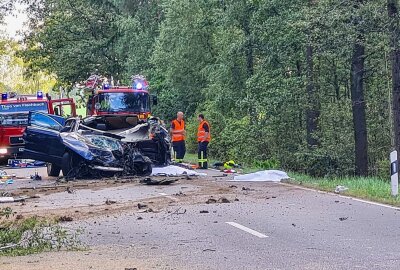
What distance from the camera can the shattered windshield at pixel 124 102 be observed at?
26094 millimetres

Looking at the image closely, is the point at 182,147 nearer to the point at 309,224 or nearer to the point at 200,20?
the point at 200,20

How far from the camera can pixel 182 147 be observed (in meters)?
25.2

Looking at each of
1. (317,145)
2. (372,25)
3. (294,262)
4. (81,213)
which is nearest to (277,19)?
(317,145)

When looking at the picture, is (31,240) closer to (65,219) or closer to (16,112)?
(65,219)

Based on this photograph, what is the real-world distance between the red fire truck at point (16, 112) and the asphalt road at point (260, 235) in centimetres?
1837

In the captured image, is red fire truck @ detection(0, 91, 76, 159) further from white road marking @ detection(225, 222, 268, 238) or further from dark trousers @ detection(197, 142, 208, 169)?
white road marking @ detection(225, 222, 268, 238)

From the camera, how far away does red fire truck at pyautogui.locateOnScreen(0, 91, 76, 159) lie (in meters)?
30.1

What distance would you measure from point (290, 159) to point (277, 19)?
5.32 meters

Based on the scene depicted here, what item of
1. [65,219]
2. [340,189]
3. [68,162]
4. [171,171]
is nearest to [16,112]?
[171,171]

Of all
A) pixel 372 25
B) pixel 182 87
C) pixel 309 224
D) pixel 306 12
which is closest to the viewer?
pixel 309 224

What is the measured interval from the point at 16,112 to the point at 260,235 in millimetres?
22833

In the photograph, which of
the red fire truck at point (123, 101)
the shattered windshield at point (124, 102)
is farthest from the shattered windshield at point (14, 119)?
the shattered windshield at point (124, 102)

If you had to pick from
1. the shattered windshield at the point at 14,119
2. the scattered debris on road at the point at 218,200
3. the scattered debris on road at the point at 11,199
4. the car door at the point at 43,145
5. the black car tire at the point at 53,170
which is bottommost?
the scattered debris on road at the point at 218,200

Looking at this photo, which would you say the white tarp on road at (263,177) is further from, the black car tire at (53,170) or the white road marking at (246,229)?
the white road marking at (246,229)
